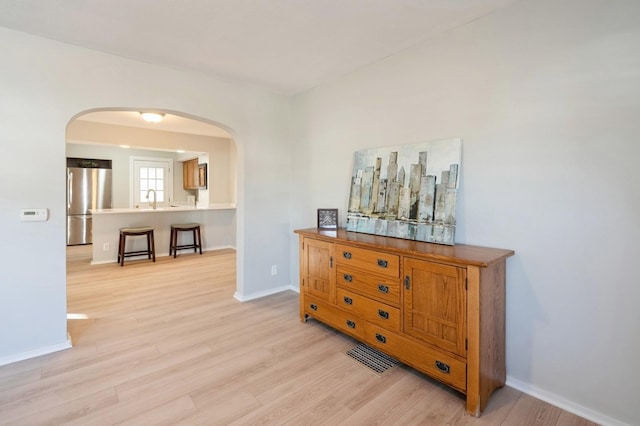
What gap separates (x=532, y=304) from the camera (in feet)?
6.38

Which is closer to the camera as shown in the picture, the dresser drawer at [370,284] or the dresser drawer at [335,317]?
the dresser drawer at [370,284]

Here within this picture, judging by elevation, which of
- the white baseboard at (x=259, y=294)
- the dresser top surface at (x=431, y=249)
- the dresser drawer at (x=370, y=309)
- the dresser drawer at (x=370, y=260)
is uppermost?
the dresser top surface at (x=431, y=249)

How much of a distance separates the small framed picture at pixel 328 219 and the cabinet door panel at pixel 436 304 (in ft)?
3.86

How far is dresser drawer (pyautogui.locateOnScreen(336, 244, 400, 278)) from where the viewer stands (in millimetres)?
2152

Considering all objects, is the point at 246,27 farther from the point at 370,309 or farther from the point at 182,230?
the point at 182,230

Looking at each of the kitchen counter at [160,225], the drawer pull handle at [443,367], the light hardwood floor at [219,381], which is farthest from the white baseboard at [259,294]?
the kitchen counter at [160,225]

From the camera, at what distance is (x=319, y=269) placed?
2.80 metres

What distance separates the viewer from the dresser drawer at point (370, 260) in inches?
84.7

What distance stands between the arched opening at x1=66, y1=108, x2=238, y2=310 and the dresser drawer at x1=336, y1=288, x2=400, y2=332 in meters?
2.55

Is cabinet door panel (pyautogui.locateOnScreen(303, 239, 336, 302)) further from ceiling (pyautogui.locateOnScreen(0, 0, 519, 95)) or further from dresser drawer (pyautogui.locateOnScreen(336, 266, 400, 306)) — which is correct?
ceiling (pyautogui.locateOnScreen(0, 0, 519, 95))

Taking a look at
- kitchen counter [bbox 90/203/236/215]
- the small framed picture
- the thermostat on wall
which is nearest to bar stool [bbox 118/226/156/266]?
kitchen counter [bbox 90/203/236/215]

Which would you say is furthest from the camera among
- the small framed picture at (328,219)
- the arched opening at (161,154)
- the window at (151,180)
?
the window at (151,180)

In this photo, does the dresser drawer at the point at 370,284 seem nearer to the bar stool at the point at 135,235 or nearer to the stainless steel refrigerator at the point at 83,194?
the bar stool at the point at 135,235

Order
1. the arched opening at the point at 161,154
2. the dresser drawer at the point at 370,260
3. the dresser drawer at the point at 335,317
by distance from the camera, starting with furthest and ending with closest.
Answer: the arched opening at the point at 161,154, the dresser drawer at the point at 335,317, the dresser drawer at the point at 370,260
